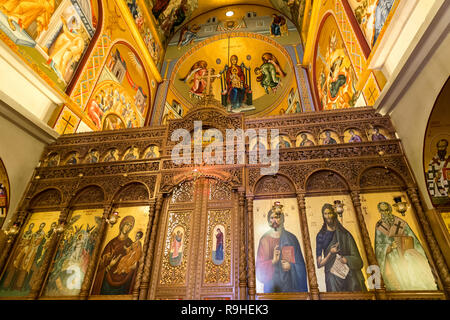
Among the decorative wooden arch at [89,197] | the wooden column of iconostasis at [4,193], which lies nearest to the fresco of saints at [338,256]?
the decorative wooden arch at [89,197]

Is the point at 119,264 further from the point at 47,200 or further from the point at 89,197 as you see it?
the point at 47,200

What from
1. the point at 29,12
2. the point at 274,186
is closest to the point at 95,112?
the point at 29,12

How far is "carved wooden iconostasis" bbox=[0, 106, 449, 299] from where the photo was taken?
444 cm

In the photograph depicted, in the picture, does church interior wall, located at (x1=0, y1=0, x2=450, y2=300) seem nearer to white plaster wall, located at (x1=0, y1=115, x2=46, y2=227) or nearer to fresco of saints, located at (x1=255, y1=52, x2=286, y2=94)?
white plaster wall, located at (x1=0, y1=115, x2=46, y2=227)

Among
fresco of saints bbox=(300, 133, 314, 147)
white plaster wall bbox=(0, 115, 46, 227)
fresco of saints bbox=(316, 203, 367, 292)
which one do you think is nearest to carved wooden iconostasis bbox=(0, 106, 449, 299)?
fresco of saints bbox=(316, 203, 367, 292)

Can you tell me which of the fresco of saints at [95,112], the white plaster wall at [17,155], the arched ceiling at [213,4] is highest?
the arched ceiling at [213,4]

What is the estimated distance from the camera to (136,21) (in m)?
10.7

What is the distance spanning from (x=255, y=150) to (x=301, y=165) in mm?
1112

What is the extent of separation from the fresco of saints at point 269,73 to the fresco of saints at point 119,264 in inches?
385

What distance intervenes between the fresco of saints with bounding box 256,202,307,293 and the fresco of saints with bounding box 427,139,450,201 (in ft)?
9.15

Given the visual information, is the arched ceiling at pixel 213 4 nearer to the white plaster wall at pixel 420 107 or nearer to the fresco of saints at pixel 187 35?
the fresco of saints at pixel 187 35

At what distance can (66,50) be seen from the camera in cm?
706

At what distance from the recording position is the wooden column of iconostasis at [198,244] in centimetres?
457

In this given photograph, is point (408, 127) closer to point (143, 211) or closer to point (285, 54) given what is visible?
point (143, 211)
